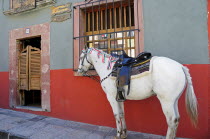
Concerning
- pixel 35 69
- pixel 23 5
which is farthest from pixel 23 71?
pixel 23 5

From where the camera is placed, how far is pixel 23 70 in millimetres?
4898

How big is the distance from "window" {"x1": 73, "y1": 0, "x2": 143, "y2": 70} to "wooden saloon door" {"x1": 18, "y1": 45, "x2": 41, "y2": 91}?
1.68 meters

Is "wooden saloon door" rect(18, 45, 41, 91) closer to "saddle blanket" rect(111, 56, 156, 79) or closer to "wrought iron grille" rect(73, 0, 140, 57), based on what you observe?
"wrought iron grille" rect(73, 0, 140, 57)

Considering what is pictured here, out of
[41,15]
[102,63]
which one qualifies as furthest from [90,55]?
[41,15]

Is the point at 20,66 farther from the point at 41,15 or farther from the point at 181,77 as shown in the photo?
the point at 181,77

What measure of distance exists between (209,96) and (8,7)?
21.8ft

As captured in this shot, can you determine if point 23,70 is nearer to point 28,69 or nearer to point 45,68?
point 28,69

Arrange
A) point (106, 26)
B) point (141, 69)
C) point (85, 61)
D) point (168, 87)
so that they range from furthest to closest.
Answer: point (106, 26) < point (85, 61) < point (141, 69) < point (168, 87)

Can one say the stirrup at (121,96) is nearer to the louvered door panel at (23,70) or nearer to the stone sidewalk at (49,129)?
Result: the stone sidewalk at (49,129)

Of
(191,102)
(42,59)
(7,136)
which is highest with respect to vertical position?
(42,59)

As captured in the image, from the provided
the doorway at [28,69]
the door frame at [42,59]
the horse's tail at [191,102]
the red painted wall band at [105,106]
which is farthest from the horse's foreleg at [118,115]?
the doorway at [28,69]

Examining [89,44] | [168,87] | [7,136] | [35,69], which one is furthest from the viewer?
[35,69]

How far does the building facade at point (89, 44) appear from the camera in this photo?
9.11 ft

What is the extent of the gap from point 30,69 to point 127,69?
3685 millimetres
